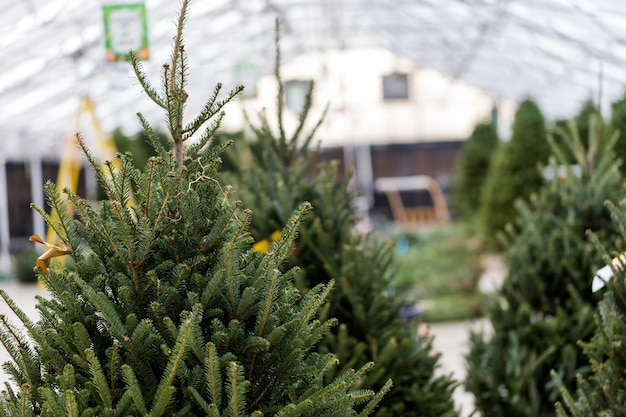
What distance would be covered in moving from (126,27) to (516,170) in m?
8.10


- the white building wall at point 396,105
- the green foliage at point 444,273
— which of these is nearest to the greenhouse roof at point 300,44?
the white building wall at point 396,105

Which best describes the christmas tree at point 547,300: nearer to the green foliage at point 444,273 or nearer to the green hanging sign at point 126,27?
the green hanging sign at point 126,27

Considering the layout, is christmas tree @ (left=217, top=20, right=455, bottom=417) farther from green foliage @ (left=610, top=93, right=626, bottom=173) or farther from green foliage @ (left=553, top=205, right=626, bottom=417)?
green foliage @ (left=610, top=93, right=626, bottom=173)

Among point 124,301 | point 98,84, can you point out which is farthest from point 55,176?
point 124,301

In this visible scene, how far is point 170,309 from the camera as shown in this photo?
1.85 m

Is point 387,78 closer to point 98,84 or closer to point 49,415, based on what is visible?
point 98,84

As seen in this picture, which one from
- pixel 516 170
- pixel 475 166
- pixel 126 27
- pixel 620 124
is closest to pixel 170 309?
pixel 126 27

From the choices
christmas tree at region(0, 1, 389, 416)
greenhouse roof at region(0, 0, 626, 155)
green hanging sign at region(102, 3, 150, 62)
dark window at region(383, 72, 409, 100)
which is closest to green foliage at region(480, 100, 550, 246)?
greenhouse roof at region(0, 0, 626, 155)

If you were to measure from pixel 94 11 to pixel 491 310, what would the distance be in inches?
373

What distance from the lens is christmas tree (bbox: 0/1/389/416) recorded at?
5.71 ft

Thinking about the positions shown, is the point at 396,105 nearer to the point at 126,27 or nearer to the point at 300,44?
the point at 300,44

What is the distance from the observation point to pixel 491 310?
4820 mm

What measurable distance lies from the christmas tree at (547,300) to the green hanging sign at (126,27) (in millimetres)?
3627

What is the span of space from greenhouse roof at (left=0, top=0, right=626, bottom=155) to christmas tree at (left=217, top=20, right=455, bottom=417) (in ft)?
11.6
